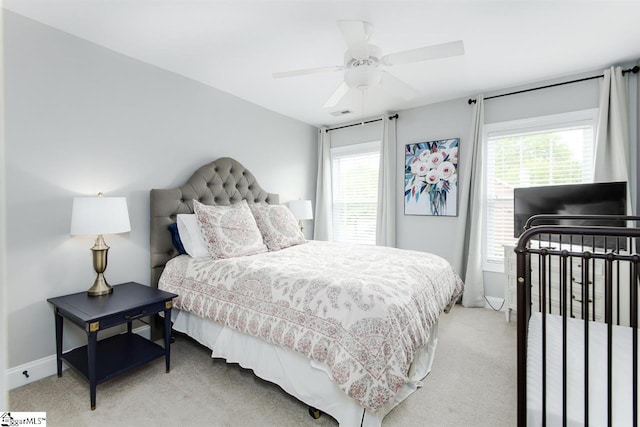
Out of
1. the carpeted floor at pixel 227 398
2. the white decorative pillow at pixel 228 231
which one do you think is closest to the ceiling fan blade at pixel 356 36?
the white decorative pillow at pixel 228 231

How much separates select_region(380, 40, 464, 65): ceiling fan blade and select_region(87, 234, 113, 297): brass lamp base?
255cm

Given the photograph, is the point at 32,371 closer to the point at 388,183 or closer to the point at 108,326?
the point at 108,326

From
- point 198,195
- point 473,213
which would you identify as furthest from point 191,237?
point 473,213

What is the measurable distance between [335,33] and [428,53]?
781mm

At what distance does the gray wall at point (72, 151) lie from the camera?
2.20 meters

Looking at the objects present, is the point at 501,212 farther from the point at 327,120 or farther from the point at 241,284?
the point at 241,284

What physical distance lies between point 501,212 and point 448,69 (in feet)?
5.87

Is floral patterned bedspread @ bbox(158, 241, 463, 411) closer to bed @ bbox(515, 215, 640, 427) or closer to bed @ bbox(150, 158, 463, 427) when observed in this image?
bed @ bbox(150, 158, 463, 427)

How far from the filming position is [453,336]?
2938 millimetres

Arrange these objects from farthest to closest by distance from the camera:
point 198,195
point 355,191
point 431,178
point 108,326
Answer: point 355,191 → point 431,178 → point 198,195 → point 108,326

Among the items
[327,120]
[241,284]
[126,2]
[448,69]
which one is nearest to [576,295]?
[448,69]

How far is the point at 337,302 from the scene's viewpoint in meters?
1.79

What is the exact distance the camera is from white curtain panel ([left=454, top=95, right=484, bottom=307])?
3680 millimetres

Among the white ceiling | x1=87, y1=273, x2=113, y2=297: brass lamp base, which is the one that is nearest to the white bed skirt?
x1=87, y1=273, x2=113, y2=297: brass lamp base
